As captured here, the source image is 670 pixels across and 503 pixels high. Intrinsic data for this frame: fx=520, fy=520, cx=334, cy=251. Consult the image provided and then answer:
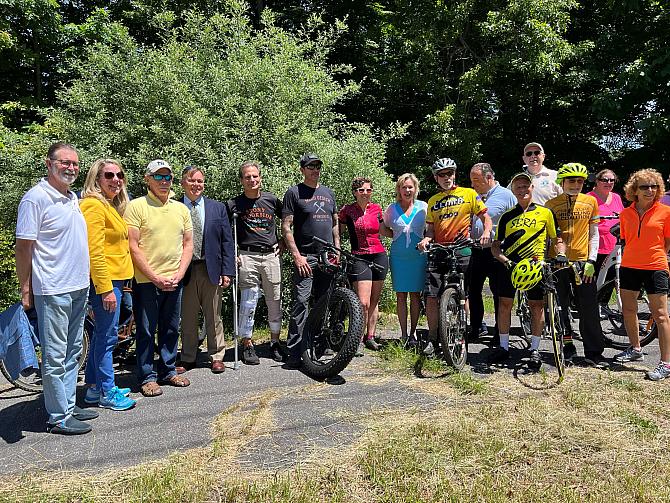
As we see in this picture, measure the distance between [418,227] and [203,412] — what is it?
291cm

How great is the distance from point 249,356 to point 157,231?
175cm

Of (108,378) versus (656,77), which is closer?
(108,378)

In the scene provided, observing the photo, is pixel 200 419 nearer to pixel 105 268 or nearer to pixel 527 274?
pixel 105 268

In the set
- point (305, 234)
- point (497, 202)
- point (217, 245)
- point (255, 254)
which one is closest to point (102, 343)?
point (217, 245)

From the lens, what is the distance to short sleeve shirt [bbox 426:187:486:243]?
518 cm

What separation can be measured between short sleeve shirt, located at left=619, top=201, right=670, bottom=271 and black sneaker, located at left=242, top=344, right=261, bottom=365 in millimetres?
3830

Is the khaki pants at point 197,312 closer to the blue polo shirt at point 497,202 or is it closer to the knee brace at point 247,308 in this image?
the knee brace at point 247,308

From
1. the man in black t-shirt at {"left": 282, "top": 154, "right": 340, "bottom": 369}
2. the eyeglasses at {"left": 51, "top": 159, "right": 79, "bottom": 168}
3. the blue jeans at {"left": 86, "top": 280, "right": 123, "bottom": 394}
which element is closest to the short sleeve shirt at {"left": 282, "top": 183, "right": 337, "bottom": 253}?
the man in black t-shirt at {"left": 282, "top": 154, "right": 340, "bottom": 369}

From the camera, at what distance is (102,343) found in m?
4.15

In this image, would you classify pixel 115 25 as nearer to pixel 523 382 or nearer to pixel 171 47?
pixel 171 47

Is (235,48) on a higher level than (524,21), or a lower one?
lower

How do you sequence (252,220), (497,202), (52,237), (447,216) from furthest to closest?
1. (497,202)
2. (252,220)
3. (447,216)
4. (52,237)

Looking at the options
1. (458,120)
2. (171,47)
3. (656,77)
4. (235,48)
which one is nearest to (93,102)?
(171,47)

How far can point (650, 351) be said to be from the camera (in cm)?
575
